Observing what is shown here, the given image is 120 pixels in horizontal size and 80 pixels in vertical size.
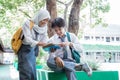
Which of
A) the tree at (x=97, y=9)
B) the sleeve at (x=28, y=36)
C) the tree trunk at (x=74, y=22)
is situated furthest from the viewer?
the tree at (x=97, y=9)

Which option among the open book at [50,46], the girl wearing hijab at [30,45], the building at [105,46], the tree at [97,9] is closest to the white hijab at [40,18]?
the girl wearing hijab at [30,45]

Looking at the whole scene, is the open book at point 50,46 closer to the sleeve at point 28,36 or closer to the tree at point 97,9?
the sleeve at point 28,36

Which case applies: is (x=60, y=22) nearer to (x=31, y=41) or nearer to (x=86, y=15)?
(x=31, y=41)

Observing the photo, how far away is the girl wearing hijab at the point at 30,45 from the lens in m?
2.29

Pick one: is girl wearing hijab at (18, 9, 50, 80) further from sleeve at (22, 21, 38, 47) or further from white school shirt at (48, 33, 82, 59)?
white school shirt at (48, 33, 82, 59)

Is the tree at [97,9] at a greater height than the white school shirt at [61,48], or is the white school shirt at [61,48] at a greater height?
the tree at [97,9]

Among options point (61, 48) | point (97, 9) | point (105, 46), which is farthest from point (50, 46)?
point (97, 9)

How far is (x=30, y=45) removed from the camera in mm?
2316

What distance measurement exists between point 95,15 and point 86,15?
0.90 meters

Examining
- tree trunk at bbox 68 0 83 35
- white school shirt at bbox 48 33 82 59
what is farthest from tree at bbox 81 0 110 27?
white school shirt at bbox 48 33 82 59

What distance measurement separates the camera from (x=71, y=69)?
2477 mm

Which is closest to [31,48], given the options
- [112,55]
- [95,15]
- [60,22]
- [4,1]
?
[60,22]

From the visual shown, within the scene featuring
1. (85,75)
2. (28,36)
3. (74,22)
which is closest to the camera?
(28,36)

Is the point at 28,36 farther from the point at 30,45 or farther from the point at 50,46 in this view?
the point at 50,46
